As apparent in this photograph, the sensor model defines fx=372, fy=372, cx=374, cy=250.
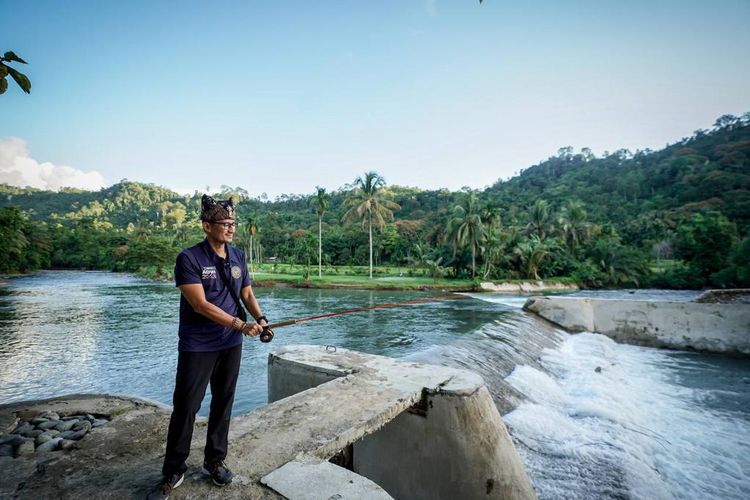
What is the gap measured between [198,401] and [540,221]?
195ft

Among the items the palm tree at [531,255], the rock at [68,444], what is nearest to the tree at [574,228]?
the palm tree at [531,255]

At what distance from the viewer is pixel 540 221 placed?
5591 cm

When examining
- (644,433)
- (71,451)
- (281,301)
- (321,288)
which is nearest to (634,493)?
(644,433)

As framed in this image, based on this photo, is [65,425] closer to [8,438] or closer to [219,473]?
[8,438]

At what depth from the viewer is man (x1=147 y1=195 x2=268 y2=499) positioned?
2607 millimetres

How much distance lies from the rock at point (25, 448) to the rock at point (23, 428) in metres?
0.52

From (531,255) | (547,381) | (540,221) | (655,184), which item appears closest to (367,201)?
(531,255)

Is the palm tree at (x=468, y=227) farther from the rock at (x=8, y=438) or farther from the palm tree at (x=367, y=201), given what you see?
the rock at (x=8, y=438)

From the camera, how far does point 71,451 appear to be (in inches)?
131

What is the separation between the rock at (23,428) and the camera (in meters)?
3.89

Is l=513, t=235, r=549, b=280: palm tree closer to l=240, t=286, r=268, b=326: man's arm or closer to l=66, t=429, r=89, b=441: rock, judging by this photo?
l=240, t=286, r=268, b=326: man's arm

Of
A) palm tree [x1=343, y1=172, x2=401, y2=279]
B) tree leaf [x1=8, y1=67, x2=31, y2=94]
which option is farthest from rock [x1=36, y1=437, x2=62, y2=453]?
palm tree [x1=343, y1=172, x2=401, y2=279]

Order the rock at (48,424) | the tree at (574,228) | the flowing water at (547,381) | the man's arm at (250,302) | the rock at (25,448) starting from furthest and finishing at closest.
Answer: the tree at (574,228) → the flowing water at (547,381) → the rock at (48,424) → the rock at (25,448) → the man's arm at (250,302)

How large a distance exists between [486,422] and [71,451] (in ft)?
13.0
